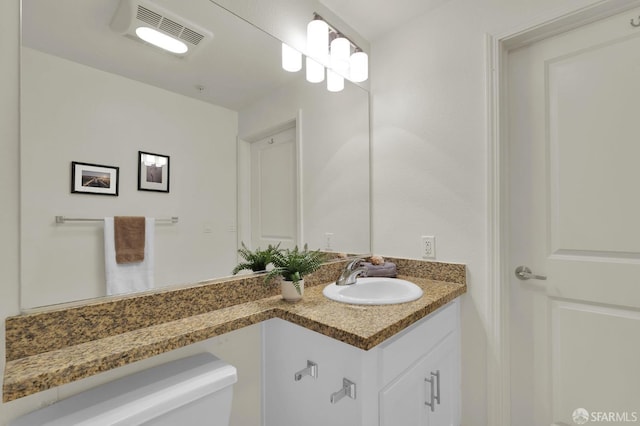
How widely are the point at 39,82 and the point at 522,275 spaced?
74.5 inches

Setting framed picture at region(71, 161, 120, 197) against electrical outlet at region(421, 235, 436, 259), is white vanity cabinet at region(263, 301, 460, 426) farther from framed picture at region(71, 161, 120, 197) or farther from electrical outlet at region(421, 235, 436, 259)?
framed picture at region(71, 161, 120, 197)

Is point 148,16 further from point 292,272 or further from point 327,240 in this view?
point 327,240

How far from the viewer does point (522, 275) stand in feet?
4.48

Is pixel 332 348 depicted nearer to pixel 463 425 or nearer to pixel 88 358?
pixel 88 358

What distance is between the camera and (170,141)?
99cm

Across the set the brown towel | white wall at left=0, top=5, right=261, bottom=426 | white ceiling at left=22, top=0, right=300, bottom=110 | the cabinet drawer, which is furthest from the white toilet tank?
white ceiling at left=22, top=0, right=300, bottom=110

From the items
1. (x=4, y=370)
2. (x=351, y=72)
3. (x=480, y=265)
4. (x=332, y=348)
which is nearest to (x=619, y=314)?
(x=480, y=265)

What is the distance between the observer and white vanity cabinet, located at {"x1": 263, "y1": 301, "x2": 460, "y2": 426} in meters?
0.88

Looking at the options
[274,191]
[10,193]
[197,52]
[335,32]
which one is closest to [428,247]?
[274,191]

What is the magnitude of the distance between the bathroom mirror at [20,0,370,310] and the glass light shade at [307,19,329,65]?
5.7 inches

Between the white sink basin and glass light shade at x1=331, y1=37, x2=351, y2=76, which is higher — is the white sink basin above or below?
below

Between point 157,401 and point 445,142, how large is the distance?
153 cm

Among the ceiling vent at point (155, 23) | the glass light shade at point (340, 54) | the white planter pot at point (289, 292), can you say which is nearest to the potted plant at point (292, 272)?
the white planter pot at point (289, 292)

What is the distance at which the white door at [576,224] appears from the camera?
3.74 feet
